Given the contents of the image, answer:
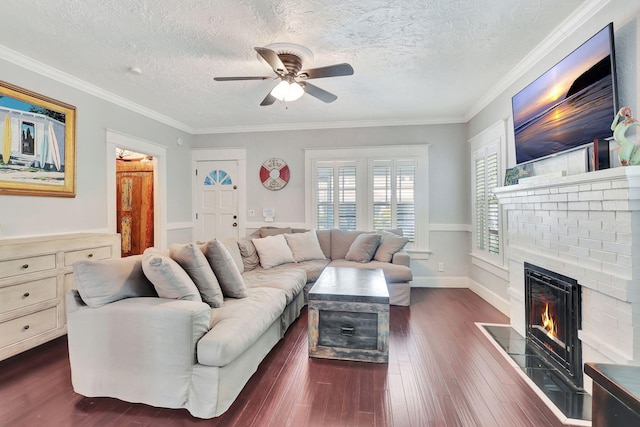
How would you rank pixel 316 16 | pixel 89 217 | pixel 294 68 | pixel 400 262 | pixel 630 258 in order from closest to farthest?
pixel 630 258 < pixel 316 16 < pixel 294 68 < pixel 89 217 < pixel 400 262

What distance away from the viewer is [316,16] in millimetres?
2072

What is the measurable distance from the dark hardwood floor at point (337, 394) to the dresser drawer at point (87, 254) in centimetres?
76

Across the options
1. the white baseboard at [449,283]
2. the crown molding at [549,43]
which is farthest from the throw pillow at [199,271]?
the white baseboard at [449,283]

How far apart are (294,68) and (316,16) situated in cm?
49

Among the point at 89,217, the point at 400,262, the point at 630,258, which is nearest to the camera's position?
the point at 630,258

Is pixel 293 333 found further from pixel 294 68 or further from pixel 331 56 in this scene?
pixel 331 56

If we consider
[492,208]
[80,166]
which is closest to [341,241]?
[492,208]

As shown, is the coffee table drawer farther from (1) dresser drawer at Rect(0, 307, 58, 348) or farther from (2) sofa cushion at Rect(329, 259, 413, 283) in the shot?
(1) dresser drawer at Rect(0, 307, 58, 348)

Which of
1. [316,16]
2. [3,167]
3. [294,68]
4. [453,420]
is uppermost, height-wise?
[316,16]

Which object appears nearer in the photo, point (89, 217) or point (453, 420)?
point (453, 420)

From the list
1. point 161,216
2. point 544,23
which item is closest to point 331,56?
point 544,23

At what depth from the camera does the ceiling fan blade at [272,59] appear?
2.03 metres

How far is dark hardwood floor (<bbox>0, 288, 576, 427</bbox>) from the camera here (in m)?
1.65

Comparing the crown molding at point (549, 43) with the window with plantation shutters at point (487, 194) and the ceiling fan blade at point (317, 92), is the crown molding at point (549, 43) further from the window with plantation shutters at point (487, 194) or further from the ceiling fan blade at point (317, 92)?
the ceiling fan blade at point (317, 92)
